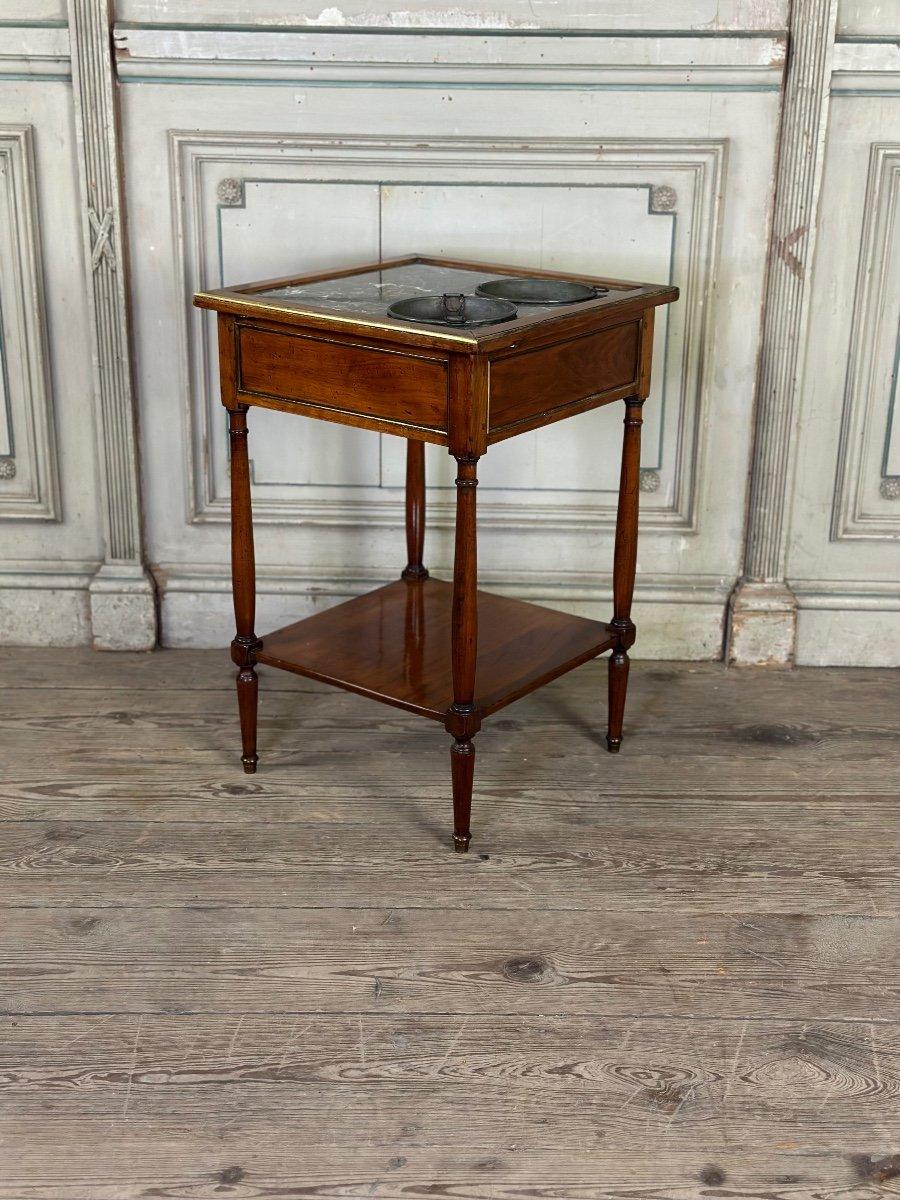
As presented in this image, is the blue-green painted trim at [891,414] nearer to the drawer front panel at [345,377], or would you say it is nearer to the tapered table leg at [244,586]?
the drawer front panel at [345,377]

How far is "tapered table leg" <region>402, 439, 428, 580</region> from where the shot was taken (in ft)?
10.0

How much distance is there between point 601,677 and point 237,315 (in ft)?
4.22

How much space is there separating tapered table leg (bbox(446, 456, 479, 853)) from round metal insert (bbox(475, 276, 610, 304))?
425 millimetres

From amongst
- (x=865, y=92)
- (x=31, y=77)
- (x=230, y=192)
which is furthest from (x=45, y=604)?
(x=865, y=92)

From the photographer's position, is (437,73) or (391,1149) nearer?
(391,1149)

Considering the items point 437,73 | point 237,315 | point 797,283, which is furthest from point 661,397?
point 237,315

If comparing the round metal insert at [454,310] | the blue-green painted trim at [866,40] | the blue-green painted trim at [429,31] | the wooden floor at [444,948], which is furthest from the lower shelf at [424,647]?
the blue-green painted trim at [866,40]

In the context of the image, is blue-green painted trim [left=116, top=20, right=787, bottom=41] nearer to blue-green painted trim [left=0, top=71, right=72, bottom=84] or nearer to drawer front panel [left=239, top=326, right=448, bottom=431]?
blue-green painted trim [left=0, top=71, right=72, bottom=84]

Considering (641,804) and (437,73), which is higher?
(437,73)

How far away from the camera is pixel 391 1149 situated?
1.80m

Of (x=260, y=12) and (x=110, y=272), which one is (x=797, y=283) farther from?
(x=110, y=272)

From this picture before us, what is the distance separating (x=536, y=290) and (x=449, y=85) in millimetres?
654

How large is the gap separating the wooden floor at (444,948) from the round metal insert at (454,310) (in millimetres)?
933

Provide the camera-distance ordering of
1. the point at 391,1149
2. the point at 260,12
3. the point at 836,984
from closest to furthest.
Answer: the point at 391,1149
the point at 836,984
the point at 260,12
